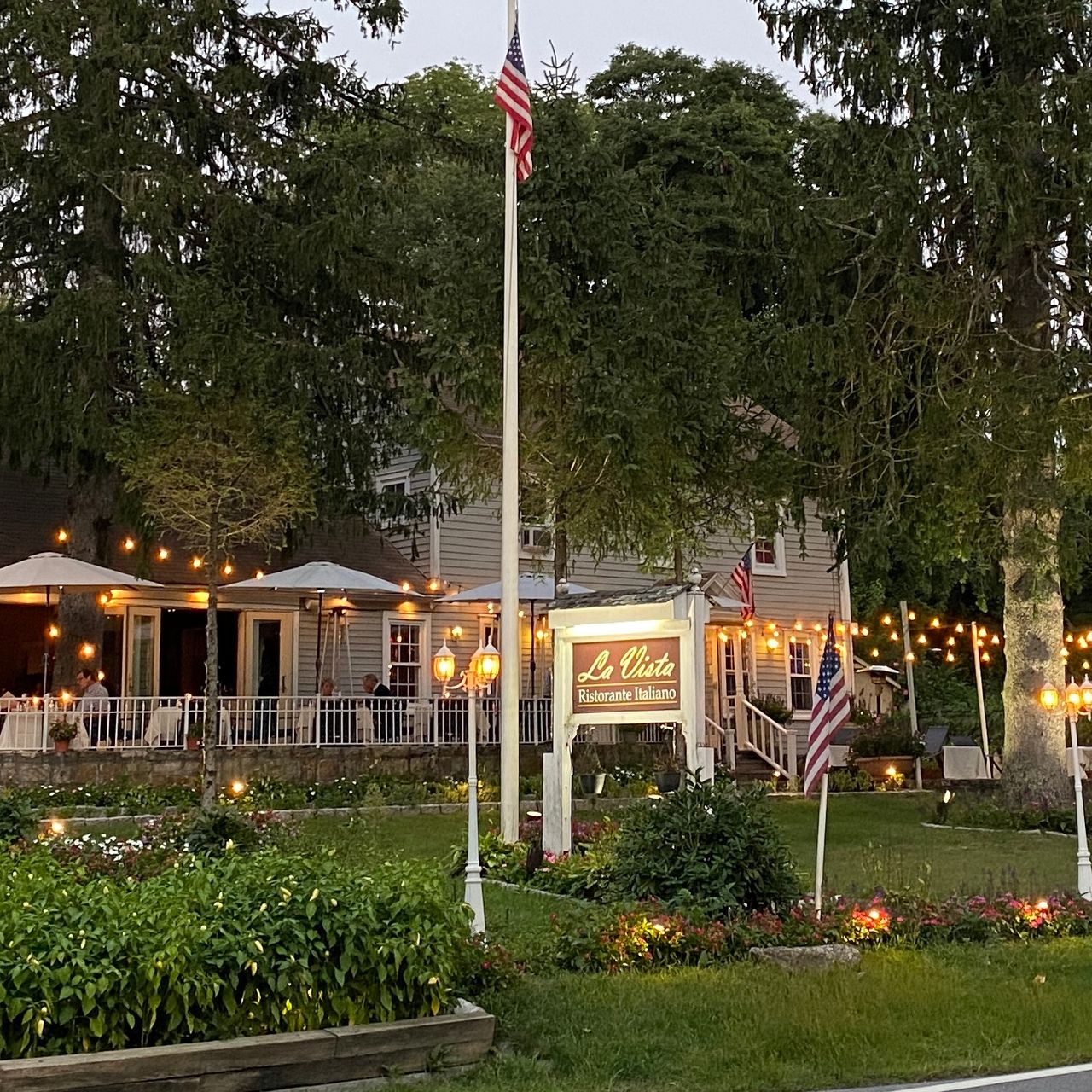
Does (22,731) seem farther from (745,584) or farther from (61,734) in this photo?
(745,584)

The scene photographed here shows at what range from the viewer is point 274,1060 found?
630 cm

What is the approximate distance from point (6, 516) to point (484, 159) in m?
10.1

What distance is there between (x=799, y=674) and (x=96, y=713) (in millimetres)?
17345

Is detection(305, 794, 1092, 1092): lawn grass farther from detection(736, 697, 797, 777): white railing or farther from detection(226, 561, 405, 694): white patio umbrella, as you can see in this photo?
detection(736, 697, 797, 777): white railing

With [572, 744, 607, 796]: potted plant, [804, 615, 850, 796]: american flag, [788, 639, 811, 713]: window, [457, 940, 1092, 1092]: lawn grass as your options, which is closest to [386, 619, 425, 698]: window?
[572, 744, 607, 796]: potted plant

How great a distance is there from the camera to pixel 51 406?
20.7 metres

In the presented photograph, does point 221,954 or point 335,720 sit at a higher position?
point 335,720

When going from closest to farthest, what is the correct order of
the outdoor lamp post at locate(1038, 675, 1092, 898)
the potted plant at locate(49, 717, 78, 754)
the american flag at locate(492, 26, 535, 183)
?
the outdoor lamp post at locate(1038, 675, 1092, 898) < the american flag at locate(492, 26, 535, 183) < the potted plant at locate(49, 717, 78, 754)

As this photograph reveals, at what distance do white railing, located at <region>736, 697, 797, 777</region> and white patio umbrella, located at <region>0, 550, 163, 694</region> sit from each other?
1138cm

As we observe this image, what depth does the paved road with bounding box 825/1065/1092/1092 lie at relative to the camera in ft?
22.5

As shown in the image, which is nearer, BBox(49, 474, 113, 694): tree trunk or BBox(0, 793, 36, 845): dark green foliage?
BBox(0, 793, 36, 845): dark green foliage

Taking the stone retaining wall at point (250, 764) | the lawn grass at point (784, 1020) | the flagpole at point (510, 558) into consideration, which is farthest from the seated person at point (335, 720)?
the lawn grass at point (784, 1020)

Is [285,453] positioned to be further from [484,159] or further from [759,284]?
[759,284]

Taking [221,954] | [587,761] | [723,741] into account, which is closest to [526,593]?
[587,761]
